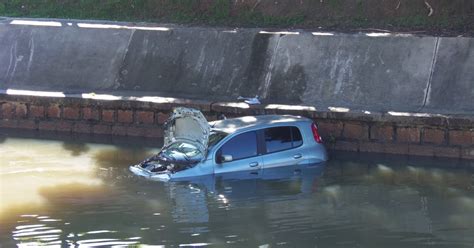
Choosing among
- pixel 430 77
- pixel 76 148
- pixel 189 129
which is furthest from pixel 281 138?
pixel 76 148

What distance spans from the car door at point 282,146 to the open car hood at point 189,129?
3.93 feet

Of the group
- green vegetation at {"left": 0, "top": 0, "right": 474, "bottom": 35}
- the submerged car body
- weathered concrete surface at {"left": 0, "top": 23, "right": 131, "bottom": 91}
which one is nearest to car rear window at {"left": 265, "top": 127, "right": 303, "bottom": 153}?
the submerged car body

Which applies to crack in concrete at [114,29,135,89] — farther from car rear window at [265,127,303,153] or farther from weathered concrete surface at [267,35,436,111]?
car rear window at [265,127,303,153]

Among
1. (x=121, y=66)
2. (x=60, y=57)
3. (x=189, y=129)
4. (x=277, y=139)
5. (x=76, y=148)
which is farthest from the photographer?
(x=60, y=57)

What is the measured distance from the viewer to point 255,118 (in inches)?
706

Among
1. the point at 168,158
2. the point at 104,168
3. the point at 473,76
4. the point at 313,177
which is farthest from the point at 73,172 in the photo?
the point at 473,76

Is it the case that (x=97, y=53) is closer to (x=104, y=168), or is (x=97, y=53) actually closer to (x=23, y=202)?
(x=104, y=168)

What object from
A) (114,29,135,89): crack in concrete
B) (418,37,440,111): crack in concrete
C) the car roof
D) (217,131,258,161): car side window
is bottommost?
(217,131,258,161): car side window

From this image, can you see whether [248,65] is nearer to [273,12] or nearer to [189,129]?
[273,12]

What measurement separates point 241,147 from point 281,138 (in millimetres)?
901

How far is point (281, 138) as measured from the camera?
57.1 ft

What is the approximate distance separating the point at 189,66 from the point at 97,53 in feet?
8.92

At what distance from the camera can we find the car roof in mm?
17094

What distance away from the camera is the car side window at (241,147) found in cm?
1678
